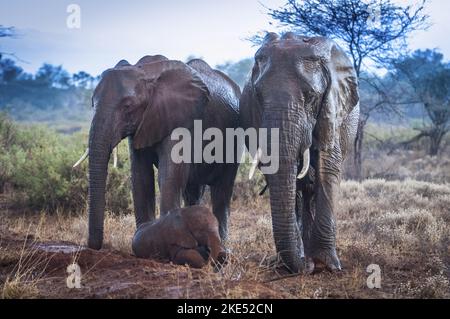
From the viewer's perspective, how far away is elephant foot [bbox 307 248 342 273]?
6.68 metres

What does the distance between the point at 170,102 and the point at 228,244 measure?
85.6 inches

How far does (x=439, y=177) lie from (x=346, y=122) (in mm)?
10176

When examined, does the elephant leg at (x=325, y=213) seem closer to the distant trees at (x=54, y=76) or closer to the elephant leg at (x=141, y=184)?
the elephant leg at (x=141, y=184)

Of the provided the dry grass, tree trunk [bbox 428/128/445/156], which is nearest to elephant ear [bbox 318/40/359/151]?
the dry grass

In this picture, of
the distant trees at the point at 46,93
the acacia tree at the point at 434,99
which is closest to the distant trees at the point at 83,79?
the distant trees at the point at 46,93

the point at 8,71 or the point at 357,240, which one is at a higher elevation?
the point at 8,71

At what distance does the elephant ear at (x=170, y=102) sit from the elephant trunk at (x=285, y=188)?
1401mm

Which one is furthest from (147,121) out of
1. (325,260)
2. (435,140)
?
(435,140)

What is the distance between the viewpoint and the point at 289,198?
6.16m

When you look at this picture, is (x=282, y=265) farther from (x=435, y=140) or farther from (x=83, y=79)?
(x=83, y=79)

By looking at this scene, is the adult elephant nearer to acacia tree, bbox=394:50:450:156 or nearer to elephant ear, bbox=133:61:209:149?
elephant ear, bbox=133:61:209:149

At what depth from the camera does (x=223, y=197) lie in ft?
27.7

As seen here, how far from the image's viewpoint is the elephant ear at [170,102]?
7.07m

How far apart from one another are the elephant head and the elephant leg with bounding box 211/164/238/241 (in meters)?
1.34
